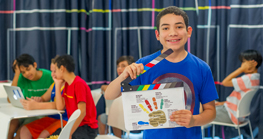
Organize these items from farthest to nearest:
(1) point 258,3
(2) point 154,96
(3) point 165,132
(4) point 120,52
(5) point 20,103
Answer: (4) point 120,52, (1) point 258,3, (5) point 20,103, (3) point 165,132, (2) point 154,96

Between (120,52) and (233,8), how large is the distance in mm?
1895

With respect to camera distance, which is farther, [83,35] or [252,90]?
[83,35]

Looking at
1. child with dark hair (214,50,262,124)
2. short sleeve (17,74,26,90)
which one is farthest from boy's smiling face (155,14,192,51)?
short sleeve (17,74,26,90)

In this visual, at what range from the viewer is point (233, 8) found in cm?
401

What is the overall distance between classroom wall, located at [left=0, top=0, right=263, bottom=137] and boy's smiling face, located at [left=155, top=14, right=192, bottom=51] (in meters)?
3.00

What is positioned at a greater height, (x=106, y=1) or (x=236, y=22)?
(x=106, y=1)

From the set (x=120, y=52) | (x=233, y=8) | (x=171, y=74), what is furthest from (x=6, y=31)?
(x=171, y=74)

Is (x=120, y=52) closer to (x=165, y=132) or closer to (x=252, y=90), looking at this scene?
(x=252, y=90)

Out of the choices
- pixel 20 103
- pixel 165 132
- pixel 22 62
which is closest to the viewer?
pixel 165 132

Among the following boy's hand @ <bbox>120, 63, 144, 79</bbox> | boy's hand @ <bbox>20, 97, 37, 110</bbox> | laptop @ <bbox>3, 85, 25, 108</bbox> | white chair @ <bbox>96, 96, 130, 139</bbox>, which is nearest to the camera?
boy's hand @ <bbox>120, 63, 144, 79</bbox>

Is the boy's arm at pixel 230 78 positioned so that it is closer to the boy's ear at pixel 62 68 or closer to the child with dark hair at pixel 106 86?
the child with dark hair at pixel 106 86

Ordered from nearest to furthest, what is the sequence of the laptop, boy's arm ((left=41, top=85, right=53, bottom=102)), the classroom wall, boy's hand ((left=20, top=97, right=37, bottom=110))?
boy's hand ((left=20, top=97, right=37, bottom=110)) < the laptop < boy's arm ((left=41, top=85, right=53, bottom=102)) < the classroom wall

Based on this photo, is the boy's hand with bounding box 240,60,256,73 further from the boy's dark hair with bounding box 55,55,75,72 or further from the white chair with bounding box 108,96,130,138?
the boy's dark hair with bounding box 55,55,75,72

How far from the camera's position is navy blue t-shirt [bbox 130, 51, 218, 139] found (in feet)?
4.33
